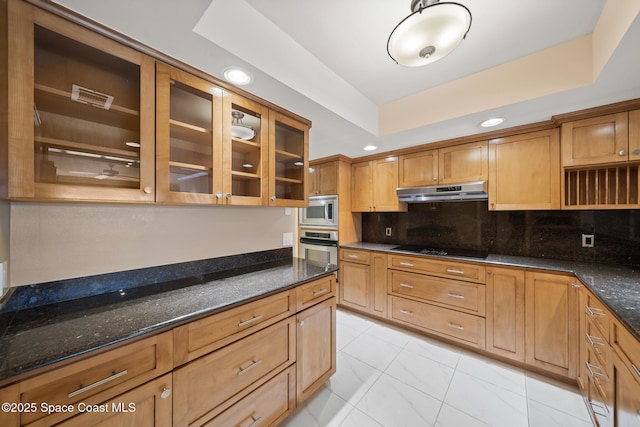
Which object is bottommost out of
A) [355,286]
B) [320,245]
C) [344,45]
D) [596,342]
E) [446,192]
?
[355,286]

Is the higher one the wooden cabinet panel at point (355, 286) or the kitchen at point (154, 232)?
the kitchen at point (154, 232)

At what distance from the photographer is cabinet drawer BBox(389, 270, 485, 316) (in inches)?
84.9

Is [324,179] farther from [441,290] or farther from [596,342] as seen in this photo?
[596,342]

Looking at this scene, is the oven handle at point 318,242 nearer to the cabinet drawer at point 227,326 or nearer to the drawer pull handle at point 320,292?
the drawer pull handle at point 320,292

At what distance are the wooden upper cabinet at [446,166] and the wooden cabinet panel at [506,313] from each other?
38.9 inches

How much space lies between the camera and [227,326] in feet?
3.68

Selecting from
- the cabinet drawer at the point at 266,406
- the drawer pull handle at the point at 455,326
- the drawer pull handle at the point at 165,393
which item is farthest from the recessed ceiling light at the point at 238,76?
the drawer pull handle at the point at 455,326

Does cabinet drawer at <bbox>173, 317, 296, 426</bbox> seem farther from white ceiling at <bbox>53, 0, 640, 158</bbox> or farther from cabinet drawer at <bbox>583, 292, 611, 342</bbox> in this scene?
cabinet drawer at <bbox>583, 292, 611, 342</bbox>

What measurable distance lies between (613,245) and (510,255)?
711 millimetres

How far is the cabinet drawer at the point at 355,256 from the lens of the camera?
292 centimetres

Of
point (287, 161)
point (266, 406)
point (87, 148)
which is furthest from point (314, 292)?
point (87, 148)

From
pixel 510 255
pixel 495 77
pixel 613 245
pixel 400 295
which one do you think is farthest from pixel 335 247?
pixel 613 245

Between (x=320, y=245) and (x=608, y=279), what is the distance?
2.67 meters

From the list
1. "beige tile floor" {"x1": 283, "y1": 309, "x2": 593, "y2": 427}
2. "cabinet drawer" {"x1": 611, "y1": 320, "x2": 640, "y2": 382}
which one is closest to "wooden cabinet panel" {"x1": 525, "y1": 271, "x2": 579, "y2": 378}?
"beige tile floor" {"x1": 283, "y1": 309, "x2": 593, "y2": 427}
